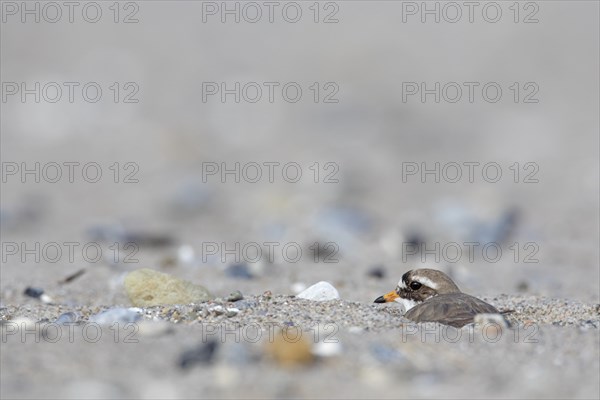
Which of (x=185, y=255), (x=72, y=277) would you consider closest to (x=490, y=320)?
(x=72, y=277)

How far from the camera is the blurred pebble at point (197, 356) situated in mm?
4270

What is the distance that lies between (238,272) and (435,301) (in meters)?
2.86

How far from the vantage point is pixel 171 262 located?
9.35m

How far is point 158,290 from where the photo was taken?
256 inches

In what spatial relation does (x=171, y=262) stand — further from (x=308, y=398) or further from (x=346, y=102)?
(x=346, y=102)

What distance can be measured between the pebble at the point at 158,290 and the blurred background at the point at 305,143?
0.66 meters

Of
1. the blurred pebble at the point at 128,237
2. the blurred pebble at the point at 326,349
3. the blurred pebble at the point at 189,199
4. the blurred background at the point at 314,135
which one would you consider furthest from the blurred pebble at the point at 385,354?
the blurred pebble at the point at 189,199

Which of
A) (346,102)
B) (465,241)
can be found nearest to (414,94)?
(346,102)

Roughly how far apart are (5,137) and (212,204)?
485 centimetres

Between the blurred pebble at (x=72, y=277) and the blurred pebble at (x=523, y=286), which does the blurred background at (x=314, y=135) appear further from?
the blurred pebble at (x=72, y=277)

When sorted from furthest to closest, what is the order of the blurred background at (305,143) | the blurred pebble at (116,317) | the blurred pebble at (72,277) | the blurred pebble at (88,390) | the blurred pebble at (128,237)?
the blurred pebble at (128,237)
the blurred background at (305,143)
the blurred pebble at (72,277)
the blurred pebble at (116,317)
the blurred pebble at (88,390)

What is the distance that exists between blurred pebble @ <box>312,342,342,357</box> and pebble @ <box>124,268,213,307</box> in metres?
1.98

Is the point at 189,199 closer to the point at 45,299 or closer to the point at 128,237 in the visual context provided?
the point at 128,237

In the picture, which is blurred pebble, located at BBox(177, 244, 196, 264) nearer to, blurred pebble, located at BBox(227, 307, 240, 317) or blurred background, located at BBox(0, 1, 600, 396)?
blurred background, located at BBox(0, 1, 600, 396)
